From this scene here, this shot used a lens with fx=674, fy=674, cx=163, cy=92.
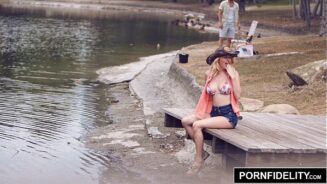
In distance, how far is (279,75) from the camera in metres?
17.2

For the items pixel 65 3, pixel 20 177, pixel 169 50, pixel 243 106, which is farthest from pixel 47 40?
pixel 65 3

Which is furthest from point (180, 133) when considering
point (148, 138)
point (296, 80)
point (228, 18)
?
point (228, 18)

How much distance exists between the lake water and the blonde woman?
1.99m

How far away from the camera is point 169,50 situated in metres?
32.7

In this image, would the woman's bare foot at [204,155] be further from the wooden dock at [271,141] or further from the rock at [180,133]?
the rock at [180,133]

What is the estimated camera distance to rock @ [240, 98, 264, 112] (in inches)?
531

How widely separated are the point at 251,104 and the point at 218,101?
4561 millimetres

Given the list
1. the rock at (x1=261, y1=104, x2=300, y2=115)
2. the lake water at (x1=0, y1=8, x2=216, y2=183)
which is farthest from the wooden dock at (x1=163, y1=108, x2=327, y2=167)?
the lake water at (x1=0, y1=8, x2=216, y2=183)

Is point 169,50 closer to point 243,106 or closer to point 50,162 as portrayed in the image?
point 243,106

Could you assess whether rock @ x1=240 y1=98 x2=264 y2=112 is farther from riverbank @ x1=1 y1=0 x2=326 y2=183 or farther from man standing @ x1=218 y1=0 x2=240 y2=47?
man standing @ x1=218 y1=0 x2=240 y2=47

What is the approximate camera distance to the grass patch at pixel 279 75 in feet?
46.9

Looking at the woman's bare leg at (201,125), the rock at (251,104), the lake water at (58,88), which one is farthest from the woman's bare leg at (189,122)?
the rock at (251,104)

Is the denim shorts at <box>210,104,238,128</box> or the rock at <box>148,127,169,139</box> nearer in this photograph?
the denim shorts at <box>210,104,238,128</box>

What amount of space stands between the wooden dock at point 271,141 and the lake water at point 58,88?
2325mm
